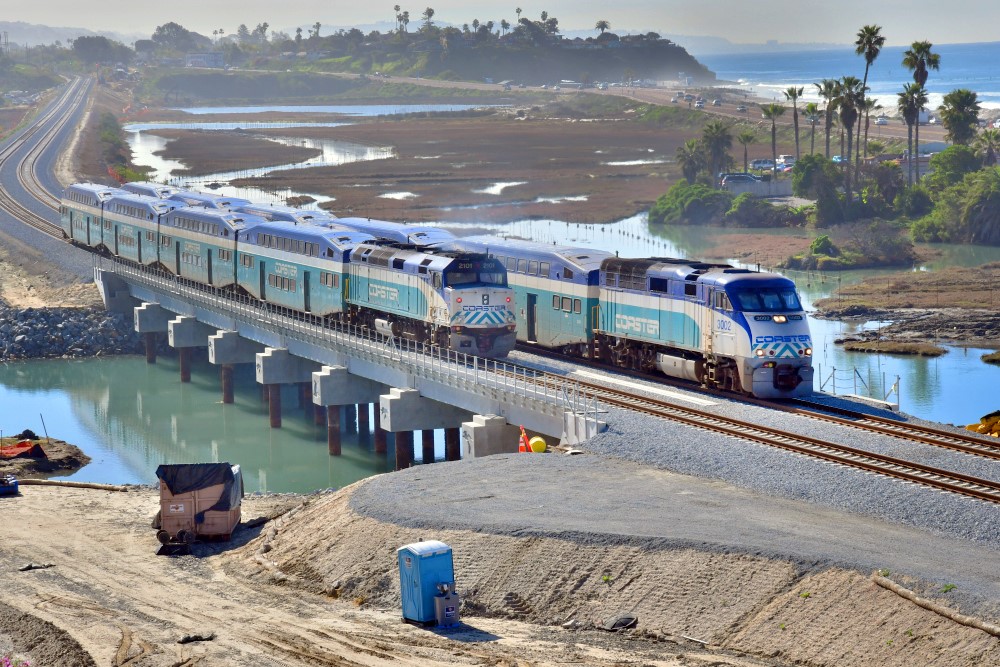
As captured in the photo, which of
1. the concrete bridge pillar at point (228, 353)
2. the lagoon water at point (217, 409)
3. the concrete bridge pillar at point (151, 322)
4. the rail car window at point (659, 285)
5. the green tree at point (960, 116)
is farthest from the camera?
the green tree at point (960, 116)

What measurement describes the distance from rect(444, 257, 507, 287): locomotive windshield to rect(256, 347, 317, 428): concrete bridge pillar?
1535 cm

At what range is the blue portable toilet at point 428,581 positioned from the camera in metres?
31.3

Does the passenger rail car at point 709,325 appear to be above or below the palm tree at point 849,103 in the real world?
below

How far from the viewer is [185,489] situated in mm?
41375

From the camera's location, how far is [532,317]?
60.2 m

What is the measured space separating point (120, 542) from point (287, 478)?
1765cm

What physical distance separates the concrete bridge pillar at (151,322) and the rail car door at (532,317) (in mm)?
33838

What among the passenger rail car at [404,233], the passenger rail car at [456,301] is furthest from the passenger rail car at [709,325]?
the passenger rail car at [404,233]

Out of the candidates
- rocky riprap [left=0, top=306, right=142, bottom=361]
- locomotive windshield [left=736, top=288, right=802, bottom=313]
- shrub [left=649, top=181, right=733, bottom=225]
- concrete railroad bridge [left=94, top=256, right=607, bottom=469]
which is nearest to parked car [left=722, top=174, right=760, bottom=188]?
shrub [left=649, top=181, right=733, bottom=225]

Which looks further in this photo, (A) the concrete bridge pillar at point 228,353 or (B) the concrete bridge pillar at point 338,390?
(A) the concrete bridge pillar at point 228,353

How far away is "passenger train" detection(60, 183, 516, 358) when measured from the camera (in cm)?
5584

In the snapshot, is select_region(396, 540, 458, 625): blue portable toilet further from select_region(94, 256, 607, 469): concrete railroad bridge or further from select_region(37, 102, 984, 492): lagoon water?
select_region(37, 102, 984, 492): lagoon water

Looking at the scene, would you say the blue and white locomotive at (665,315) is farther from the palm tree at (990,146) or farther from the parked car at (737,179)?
the palm tree at (990,146)

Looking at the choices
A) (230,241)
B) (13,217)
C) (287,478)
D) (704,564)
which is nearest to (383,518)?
(704,564)
